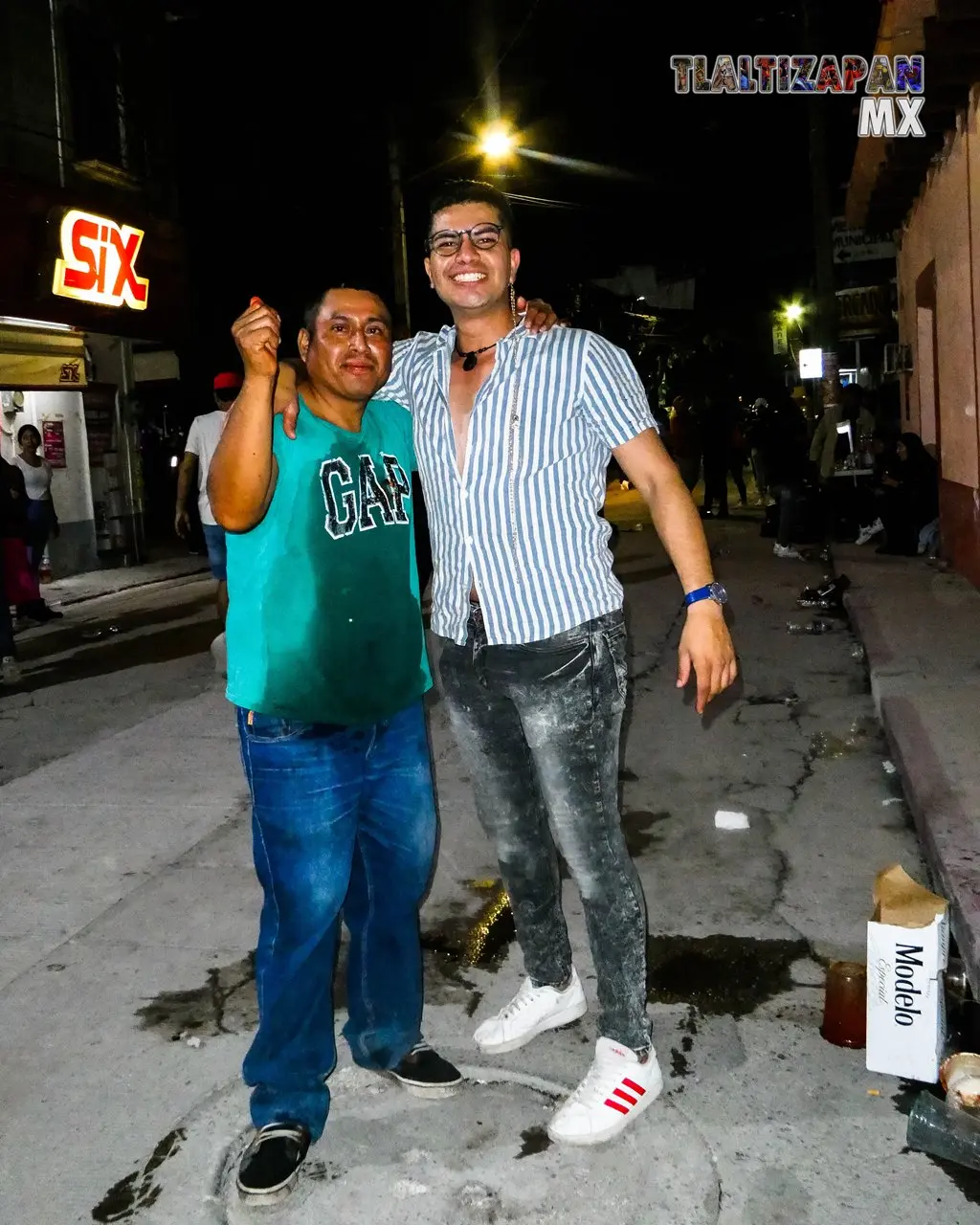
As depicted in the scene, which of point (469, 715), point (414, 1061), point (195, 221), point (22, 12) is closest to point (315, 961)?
point (414, 1061)

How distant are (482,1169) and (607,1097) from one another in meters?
0.35

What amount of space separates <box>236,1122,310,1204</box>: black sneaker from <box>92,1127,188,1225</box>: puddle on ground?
22 centimetres

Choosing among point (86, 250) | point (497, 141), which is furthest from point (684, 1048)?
point (497, 141)

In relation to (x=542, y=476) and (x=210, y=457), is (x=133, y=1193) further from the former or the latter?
(x=210, y=457)

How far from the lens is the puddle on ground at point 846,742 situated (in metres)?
6.04

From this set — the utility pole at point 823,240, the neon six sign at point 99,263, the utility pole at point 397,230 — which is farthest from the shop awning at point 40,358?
the utility pole at point 823,240

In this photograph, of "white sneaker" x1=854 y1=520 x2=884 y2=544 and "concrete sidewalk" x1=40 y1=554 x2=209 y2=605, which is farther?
"concrete sidewalk" x1=40 y1=554 x2=209 y2=605

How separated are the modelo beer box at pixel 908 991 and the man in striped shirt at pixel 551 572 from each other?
61 cm

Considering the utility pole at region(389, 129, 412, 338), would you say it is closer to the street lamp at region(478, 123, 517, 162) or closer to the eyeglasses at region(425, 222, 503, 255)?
the street lamp at region(478, 123, 517, 162)

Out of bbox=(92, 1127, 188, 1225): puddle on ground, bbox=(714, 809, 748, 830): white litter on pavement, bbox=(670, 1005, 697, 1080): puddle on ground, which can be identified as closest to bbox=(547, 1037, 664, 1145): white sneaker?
bbox=(670, 1005, 697, 1080): puddle on ground

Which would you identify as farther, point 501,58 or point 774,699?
point 501,58

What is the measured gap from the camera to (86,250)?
578 inches

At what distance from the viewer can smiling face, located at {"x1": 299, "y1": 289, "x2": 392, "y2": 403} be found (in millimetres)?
2701

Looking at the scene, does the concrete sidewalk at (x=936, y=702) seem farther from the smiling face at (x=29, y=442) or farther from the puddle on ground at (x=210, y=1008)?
the smiling face at (x=29, y=442)
